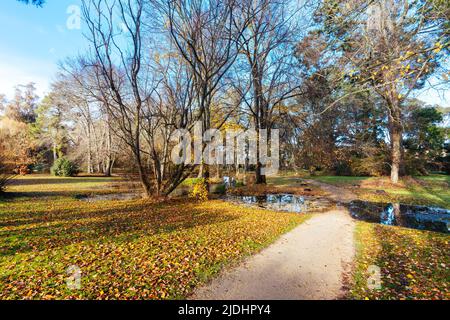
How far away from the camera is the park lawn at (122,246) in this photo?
3.21 m

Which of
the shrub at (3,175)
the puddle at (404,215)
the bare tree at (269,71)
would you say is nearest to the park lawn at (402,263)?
the puddle at (404,215)

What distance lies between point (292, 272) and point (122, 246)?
3765 mm

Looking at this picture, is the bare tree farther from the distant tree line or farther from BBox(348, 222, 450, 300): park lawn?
BBox(348, 222, 450, 300): park lawn

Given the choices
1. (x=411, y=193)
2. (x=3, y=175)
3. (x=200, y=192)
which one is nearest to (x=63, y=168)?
(x=3, y=175)

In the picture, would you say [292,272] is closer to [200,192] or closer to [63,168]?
[200,192]

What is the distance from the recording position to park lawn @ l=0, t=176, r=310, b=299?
3215 mm

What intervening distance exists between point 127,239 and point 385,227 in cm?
777

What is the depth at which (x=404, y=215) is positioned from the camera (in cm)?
839

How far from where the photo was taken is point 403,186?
584 inches

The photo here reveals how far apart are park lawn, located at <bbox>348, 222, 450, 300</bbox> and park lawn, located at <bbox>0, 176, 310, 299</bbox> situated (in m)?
2.05

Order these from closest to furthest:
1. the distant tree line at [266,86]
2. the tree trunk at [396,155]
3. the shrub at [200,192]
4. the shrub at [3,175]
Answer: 1. the distant tree line at [266,86]
2. the shrub at [3,175]
3. the shrub at [200,192]
4. the tree trunk at [396,155]

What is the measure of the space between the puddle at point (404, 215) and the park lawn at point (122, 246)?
124 inches

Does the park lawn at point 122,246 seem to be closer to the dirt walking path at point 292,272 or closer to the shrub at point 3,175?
the dirt walking path at point 292,272
